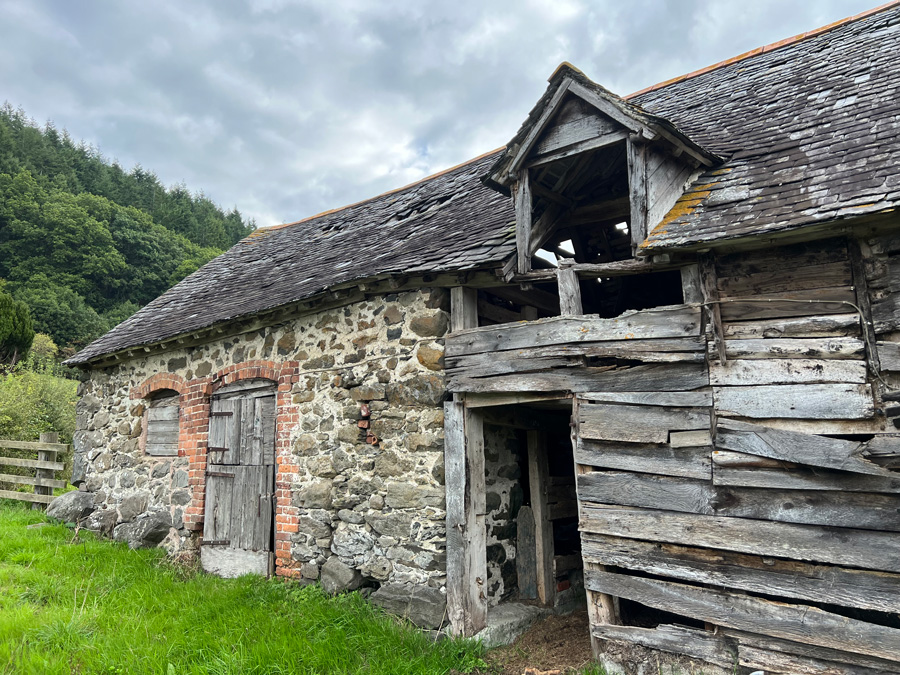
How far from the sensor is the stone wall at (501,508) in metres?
5.96

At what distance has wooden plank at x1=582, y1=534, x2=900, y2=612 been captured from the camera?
361cm

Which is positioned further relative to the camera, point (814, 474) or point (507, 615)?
point (507, 615)

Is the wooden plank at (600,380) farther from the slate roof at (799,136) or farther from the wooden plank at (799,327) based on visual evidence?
the slate roof at (799,136)

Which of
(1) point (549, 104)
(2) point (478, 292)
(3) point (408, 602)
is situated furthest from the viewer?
(2) point (478, 292)

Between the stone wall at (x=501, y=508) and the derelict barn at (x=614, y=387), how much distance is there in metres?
0.04

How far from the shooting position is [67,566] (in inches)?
283

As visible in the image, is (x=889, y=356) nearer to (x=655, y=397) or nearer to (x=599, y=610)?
(x=655, y=397)

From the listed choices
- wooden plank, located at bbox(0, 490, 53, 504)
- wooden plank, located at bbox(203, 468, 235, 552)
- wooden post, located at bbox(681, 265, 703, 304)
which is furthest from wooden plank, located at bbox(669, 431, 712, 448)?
wooden plank, located at bbox(0, 490, 53, 504)

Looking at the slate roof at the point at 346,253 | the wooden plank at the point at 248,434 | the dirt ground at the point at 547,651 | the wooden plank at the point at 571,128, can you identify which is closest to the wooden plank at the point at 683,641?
the dirt ground at the point at 547,651

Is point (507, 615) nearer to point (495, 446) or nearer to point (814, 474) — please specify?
point (495, 446)

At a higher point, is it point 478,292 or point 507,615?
point 478,292

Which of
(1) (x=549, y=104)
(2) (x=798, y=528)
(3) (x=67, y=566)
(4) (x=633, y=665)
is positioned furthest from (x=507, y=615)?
(3) (x=67, y=566)

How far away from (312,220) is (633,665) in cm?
1086

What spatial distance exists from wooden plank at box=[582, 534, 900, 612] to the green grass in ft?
5.11
